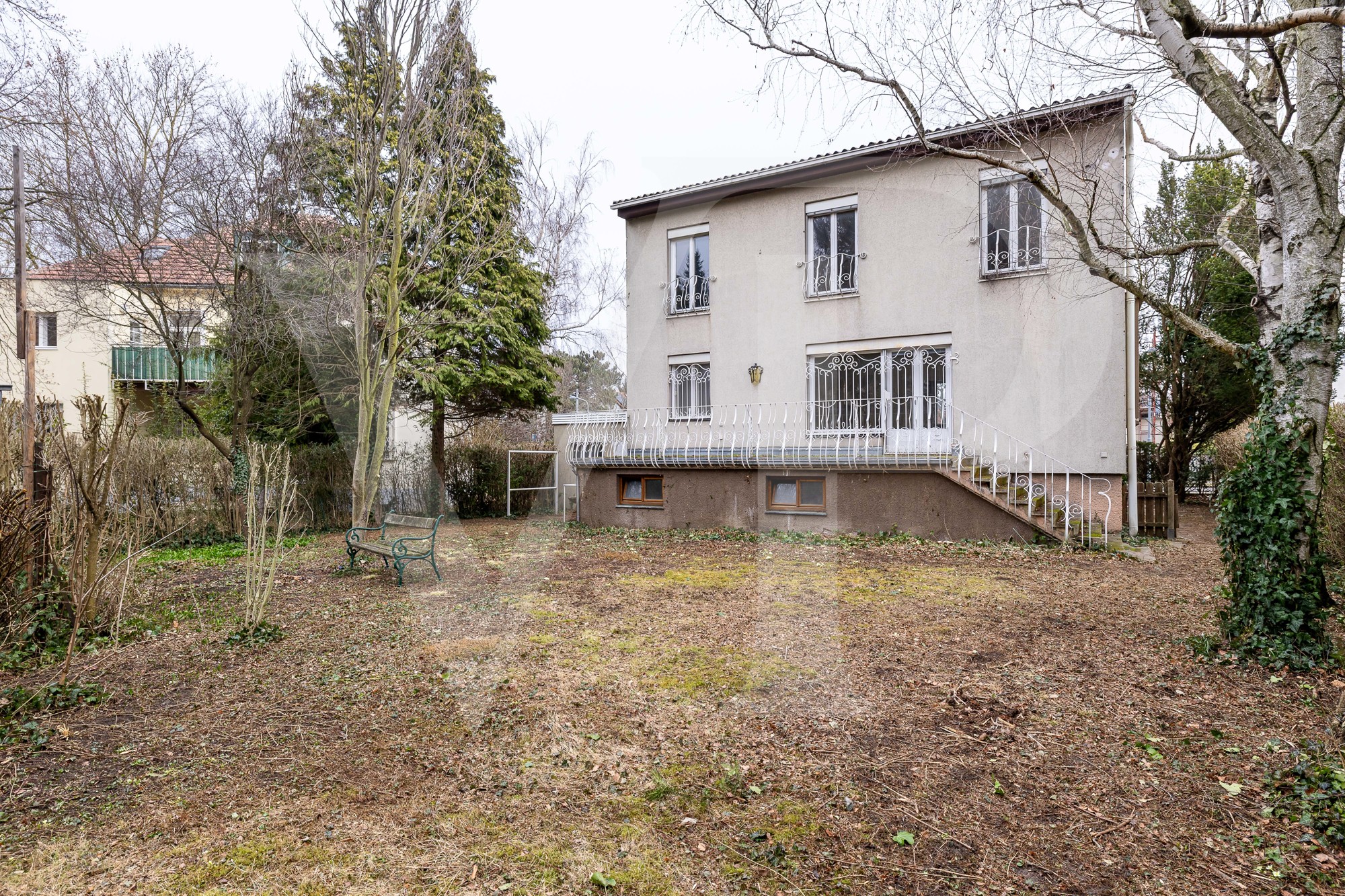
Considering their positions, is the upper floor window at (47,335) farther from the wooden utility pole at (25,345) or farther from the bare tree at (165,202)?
the wooden utility pole at (25,345)

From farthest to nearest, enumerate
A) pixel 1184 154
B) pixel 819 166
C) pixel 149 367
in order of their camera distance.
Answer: pixel 149 367 → pixel 819 166 → pixel 1184 154

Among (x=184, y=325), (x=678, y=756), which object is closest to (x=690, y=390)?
(x=184, y=325)

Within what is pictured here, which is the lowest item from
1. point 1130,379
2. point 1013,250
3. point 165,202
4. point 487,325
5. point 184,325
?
point 1130,379

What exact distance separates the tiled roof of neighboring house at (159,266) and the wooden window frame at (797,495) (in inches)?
384

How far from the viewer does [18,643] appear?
5023 millimetres

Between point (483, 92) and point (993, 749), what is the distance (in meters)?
15.6

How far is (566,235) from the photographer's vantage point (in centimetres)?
1936

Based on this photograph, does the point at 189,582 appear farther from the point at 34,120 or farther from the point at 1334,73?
the point at 1334,73

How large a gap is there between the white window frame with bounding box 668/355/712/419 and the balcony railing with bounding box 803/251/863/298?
7.84ft

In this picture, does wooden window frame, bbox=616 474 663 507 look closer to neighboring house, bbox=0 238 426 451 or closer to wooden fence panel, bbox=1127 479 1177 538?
neighboring house, bbox=0 238 426 451

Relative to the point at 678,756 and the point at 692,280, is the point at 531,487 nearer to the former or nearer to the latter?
the point at 692,280

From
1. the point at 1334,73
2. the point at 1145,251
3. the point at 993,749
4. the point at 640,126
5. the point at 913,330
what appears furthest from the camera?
the point at 913,330

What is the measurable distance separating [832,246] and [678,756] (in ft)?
Answer: 34.4

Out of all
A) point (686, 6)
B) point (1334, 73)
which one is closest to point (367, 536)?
point (686, 6)
